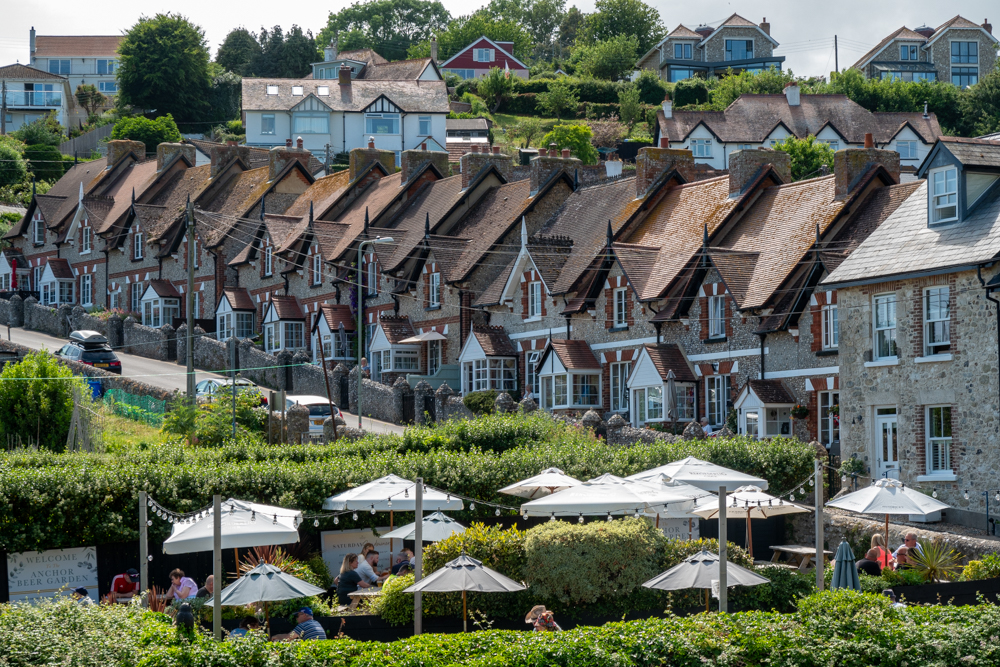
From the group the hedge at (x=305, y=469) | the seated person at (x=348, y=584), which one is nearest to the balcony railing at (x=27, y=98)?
the hedge at (x=305, y=469)

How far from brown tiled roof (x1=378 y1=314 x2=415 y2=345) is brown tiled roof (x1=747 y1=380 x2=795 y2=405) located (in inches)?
769

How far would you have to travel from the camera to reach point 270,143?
309 feet

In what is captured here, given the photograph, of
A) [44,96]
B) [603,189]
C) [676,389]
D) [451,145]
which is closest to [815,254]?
[676,389]

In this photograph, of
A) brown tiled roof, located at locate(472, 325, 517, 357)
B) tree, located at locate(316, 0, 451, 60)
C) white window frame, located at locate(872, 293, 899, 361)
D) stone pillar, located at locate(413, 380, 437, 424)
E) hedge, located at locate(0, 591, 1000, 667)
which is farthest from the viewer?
tree, located at locate(316, 0, 451, 60)

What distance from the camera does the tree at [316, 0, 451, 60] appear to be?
154625mm

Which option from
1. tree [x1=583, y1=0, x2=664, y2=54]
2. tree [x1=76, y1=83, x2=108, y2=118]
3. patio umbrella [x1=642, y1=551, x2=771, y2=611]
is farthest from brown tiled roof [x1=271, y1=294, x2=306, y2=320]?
tree [x1=583, y1=0, x2=664, y2=54]

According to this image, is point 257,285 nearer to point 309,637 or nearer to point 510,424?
point 510,424

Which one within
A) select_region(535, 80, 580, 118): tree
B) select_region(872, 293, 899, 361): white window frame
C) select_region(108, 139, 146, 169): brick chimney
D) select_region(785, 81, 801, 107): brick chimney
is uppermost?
select_region(535, 80, 580, 118): tree

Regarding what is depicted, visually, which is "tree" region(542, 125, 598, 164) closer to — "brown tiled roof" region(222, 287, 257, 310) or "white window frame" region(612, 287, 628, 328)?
"brown tiled roof" region(222, 287, 257, 310)

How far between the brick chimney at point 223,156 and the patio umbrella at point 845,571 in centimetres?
5899

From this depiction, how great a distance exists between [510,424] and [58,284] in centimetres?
5210

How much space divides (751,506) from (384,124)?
73899 millimetres

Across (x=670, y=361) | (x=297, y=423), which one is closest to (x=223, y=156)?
(x=297, y=423)

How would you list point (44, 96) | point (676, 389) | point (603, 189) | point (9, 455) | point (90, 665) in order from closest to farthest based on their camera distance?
point (90, 665) → point (9, 455) → point (676, 389) → point (603, 189) → point (44, 96)
